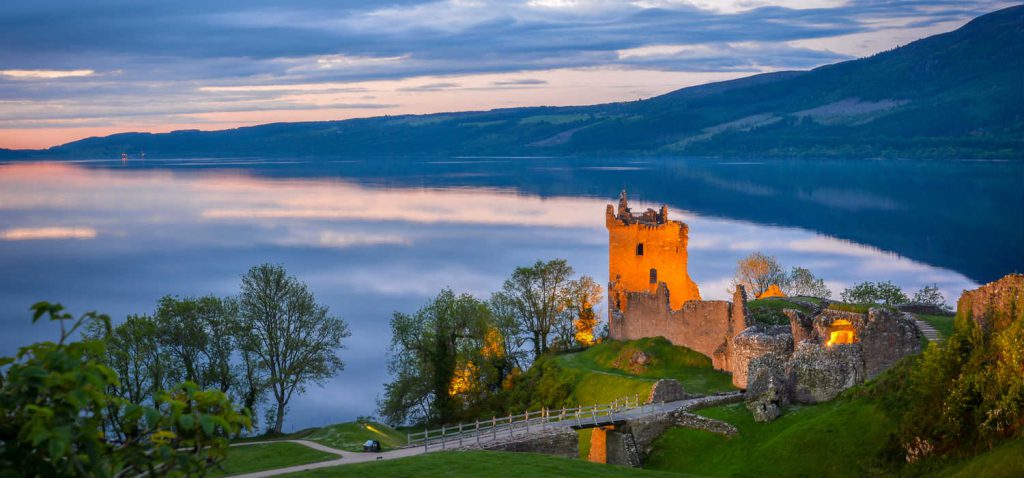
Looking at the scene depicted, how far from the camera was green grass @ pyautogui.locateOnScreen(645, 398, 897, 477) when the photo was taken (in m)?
27.2

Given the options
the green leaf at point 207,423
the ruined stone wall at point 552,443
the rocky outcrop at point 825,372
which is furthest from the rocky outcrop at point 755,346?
the green leaf at point 207,423

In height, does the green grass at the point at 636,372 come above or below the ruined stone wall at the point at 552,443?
below

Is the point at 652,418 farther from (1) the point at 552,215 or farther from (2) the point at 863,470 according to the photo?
(1) the point at 552,215

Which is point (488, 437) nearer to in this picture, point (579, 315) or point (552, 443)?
point (552, 443)

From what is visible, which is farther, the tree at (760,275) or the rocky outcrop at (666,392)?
the tree at (760,275)

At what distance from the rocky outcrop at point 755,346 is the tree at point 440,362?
18212 millimetres

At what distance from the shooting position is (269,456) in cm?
3597

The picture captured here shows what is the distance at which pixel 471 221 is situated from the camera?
18438 centimetres

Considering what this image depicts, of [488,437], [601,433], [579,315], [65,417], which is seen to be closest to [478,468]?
[488,437]

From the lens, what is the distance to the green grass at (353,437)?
Result: 3841 cm

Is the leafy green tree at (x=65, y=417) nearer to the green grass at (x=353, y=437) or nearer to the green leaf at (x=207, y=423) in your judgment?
the green leaf at (x=207, y=423)

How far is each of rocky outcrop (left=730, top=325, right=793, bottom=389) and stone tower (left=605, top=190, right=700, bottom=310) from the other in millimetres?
18867

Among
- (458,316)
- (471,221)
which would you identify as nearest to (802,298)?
(458,316)

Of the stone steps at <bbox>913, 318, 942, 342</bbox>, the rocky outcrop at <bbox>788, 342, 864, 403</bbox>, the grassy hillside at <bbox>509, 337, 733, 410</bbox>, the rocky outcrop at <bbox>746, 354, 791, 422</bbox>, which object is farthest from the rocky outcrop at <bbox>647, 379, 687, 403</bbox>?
the stone steps at <bbox>913, 318, 942, 342</bbox>
